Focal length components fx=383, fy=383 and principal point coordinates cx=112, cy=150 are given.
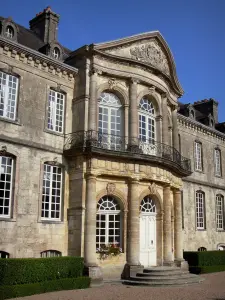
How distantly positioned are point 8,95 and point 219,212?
58.5ft

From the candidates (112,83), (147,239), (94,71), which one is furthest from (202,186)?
(94,71)

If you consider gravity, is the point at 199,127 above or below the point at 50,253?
above

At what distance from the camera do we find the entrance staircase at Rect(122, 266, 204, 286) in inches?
608

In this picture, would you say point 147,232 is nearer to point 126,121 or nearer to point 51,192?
point 51,192

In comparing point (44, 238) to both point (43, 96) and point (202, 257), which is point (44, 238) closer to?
point (43, 96)

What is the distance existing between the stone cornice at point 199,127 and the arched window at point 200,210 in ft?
14.9

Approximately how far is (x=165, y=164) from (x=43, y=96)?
262 inches

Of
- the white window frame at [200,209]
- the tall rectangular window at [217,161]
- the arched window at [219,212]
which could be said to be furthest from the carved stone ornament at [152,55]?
the arched window at [219,212]

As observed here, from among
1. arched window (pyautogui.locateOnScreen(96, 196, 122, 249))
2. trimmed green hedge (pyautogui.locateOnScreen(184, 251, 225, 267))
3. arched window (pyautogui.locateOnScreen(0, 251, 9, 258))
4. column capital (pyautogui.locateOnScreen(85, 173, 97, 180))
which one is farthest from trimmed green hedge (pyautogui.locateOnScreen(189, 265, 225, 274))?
arched window (pyautogui.locateOnScreen(0, 251, 9, 258))

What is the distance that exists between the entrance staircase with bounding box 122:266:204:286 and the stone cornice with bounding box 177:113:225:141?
11.3 m

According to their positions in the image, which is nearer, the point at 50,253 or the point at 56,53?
the point at 50,253

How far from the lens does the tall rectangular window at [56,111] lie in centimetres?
1752

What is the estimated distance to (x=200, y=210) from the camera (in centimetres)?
2573

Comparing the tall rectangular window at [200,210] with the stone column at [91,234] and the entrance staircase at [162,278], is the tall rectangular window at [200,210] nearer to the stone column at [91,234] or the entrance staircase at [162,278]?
the entrance staircase at [162,278]
